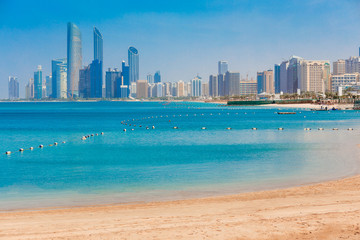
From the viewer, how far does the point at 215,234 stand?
12250mm

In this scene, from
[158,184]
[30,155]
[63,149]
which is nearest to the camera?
[158,184]

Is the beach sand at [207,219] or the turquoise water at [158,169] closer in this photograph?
the beach sand at [207,219]

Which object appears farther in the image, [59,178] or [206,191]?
[59,178]

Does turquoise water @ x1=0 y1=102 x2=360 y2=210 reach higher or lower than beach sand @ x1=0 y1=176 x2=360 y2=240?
lower

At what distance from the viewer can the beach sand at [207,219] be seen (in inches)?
484

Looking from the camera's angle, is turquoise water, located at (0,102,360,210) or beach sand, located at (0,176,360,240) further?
turquoise water, located at (0,102,360,210)

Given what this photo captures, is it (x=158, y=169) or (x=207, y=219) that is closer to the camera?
(x=207, y=219)

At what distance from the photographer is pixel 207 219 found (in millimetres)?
13953

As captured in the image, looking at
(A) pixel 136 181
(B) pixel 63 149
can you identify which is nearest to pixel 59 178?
(A) pixel 136 181

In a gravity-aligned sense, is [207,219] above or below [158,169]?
above

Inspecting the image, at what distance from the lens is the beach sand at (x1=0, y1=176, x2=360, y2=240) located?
12297 millimetres

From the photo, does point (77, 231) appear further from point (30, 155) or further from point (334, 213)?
point (30, 155)

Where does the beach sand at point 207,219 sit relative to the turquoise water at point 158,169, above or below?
above

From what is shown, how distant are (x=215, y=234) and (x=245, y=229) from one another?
0.97 metres
